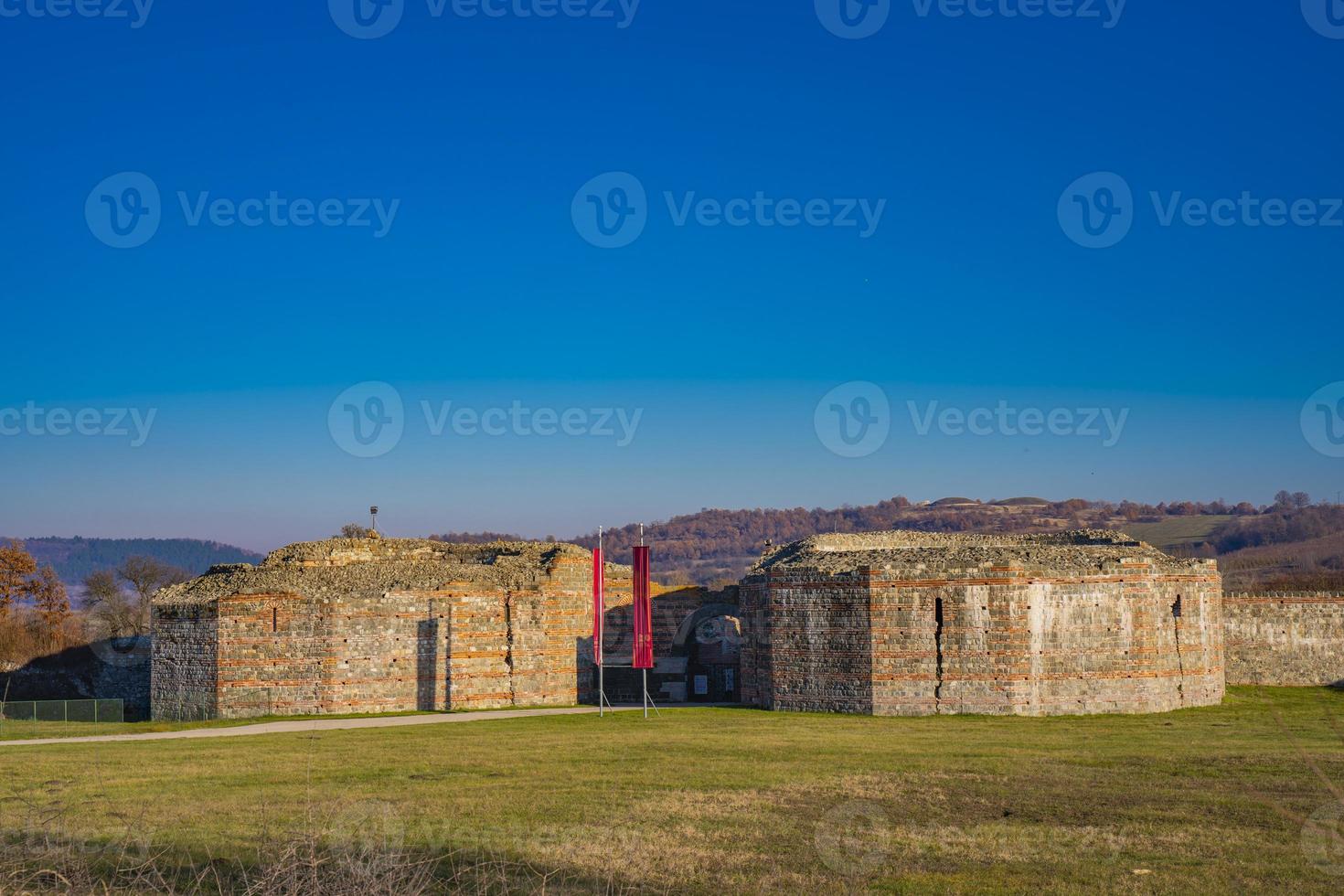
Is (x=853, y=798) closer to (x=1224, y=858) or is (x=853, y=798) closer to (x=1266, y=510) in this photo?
(x=1224, y=858)

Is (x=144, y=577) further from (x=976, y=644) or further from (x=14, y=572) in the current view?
(x=976, y=644)

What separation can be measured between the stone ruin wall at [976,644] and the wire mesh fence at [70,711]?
18.4 metres

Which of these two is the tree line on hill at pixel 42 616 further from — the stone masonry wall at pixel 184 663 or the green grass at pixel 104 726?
the stone masonry wall at pixel 184 663

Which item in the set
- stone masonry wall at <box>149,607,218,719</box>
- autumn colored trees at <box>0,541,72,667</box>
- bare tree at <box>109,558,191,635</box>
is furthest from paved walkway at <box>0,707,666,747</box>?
bare tree at <box>109,558,191,635</box>

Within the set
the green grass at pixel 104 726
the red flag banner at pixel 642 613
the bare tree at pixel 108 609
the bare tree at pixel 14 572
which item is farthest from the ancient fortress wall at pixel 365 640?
the bare tree at pixel 14 572

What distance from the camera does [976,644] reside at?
28.0 meters

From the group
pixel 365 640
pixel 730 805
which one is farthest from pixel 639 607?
pixel 730 805

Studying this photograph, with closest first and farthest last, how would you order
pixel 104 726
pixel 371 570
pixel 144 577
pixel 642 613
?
pixel 104 726
pixel 642 613
pixel 371 570
pixel 144 577

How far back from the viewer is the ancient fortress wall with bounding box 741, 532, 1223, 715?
91.9 ft

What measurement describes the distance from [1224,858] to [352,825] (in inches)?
389

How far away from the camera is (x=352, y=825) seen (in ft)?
45.7

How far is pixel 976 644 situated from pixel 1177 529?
401 ft

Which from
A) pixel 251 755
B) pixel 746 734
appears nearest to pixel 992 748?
pixel 746 734

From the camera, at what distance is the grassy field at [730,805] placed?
11.9 meters
